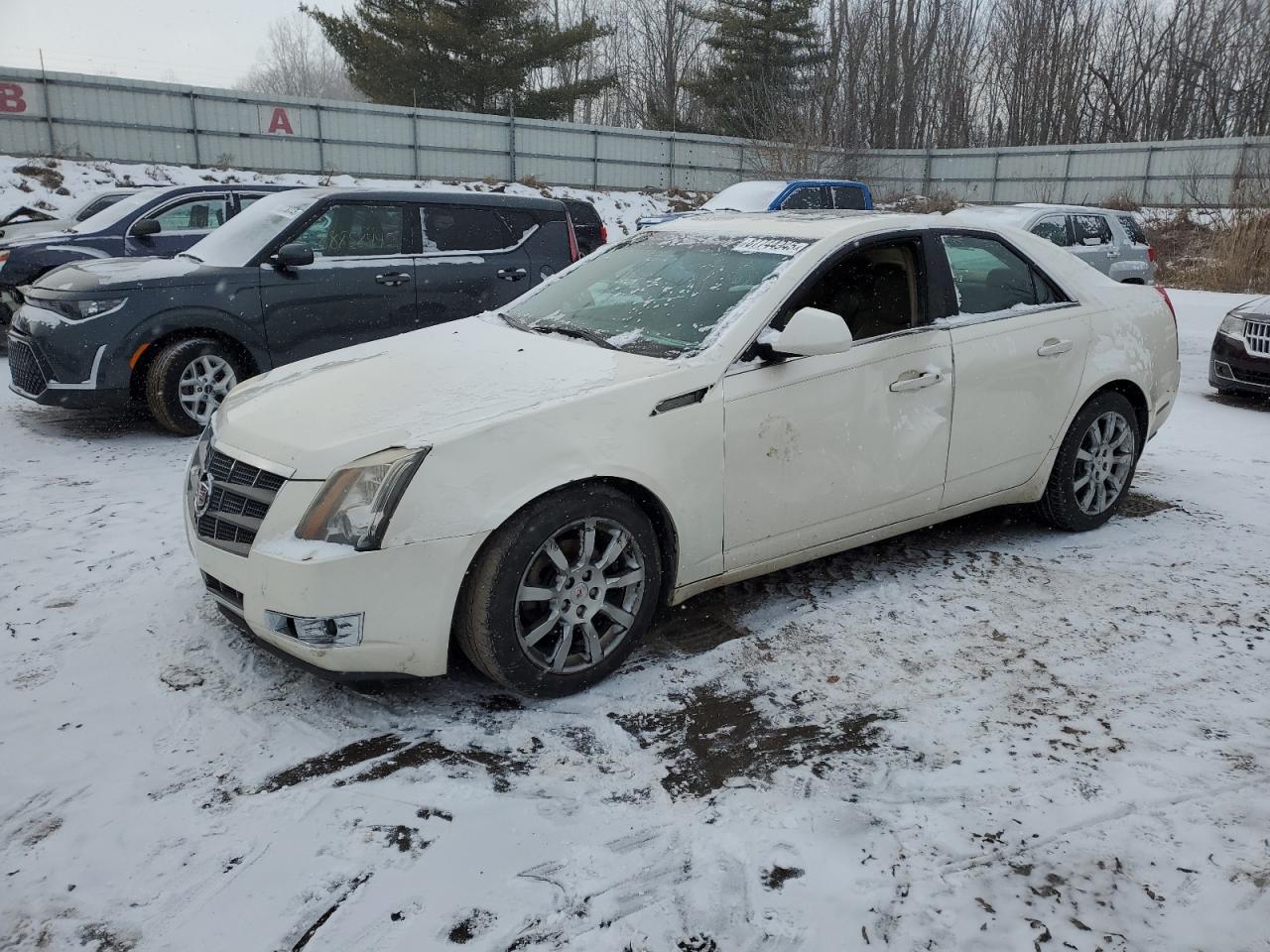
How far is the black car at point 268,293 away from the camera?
6398 mm

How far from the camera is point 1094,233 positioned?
13.8 metres

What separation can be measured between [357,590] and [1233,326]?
886 centimetres

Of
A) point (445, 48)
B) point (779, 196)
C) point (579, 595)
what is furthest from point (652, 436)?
point (445, 48)

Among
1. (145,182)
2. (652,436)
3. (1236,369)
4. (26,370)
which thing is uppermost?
(145,182)

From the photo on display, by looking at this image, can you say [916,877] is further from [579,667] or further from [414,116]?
[414,116]

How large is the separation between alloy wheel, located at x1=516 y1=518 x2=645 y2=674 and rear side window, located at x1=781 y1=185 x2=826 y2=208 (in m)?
12.9

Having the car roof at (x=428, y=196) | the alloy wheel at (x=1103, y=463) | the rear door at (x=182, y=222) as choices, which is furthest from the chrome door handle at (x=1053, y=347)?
the rear door at (x=182, y=222)

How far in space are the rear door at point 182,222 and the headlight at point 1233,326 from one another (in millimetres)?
9782

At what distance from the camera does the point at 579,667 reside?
3.28 meters

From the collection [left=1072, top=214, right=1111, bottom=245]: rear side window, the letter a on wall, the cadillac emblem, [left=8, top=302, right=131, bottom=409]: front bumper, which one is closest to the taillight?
[left=8, top=302, right=131, bottom=409]: front bumper

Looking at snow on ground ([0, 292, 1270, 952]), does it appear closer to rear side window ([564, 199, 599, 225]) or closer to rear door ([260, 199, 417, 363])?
rear door ([260, 199, 417, 363])

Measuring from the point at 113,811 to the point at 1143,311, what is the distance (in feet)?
16.6

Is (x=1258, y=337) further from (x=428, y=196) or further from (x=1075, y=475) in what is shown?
(x=428, y=196)

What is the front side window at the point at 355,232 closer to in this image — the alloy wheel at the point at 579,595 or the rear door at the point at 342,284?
the rear door at the point at 342,284
